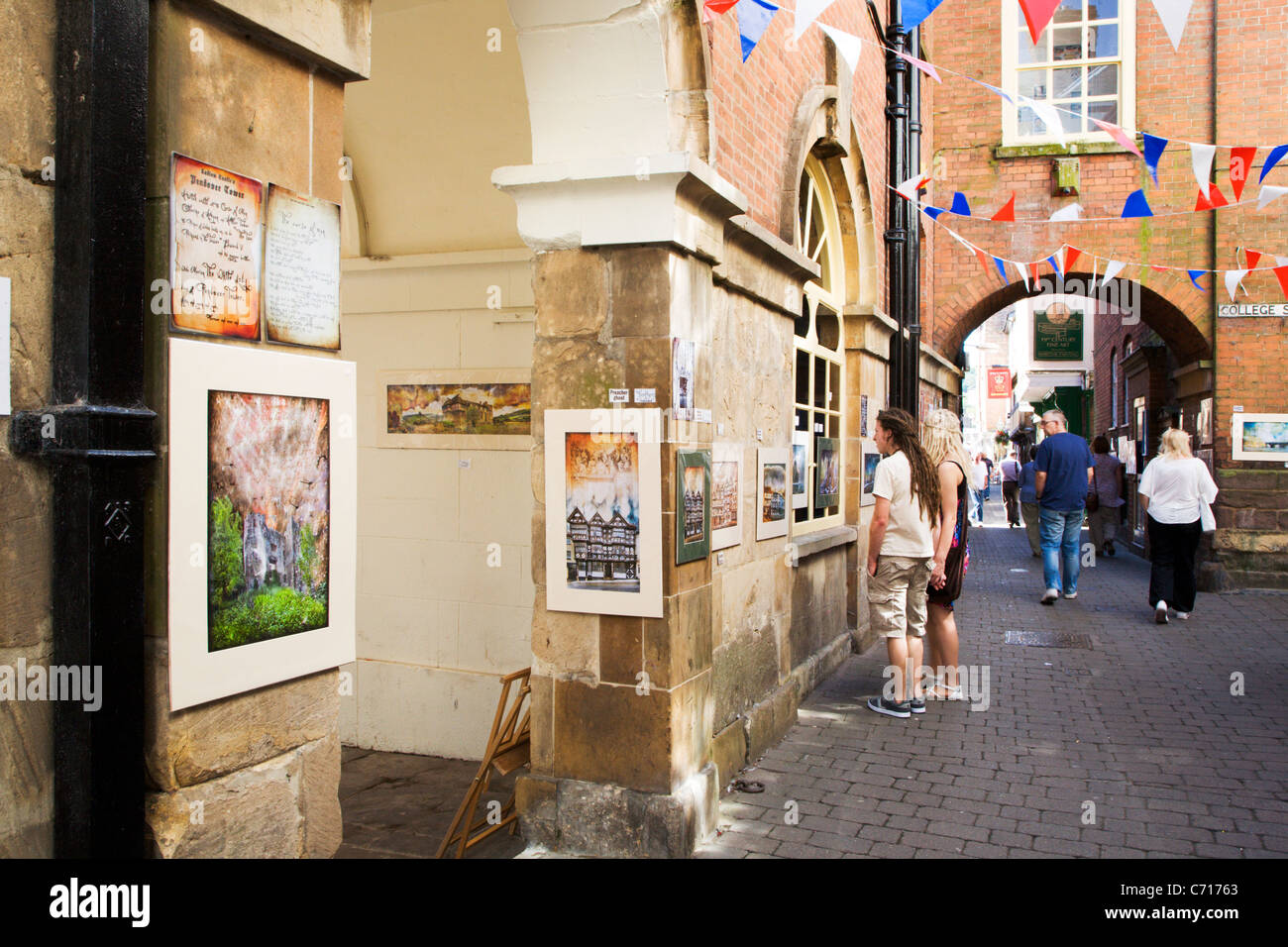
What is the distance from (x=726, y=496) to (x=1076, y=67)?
1176cm

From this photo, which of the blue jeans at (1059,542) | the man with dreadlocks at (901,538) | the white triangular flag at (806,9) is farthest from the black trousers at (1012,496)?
the white triangular flag at (806,9)

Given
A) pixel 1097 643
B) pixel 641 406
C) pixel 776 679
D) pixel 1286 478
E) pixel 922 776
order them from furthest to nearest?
pixel 1286 478, pixel 1097 643, pixel 776 679, pixel 922 776, pixel 641 406

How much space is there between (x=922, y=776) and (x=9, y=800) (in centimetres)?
418

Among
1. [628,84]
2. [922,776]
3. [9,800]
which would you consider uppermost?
[628,84]

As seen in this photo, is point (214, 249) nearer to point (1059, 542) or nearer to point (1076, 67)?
point (1059, 542)

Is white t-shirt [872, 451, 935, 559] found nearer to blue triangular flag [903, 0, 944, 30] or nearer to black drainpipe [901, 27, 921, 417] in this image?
blue triangular flag [903, 0, 944, 30]

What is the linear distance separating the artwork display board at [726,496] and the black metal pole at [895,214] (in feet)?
17.1

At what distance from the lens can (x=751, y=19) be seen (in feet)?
16.4

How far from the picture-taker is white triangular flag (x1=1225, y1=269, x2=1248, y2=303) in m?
12.4

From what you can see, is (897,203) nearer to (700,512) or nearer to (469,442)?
(469,442)

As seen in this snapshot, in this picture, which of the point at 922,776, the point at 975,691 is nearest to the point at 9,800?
the point at 922,776

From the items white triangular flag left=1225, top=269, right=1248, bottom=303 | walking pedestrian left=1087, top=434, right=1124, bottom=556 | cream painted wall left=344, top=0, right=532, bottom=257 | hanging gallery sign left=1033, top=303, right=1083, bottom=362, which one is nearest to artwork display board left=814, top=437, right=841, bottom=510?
cream painted wall left=344, top=0, right=532, bottom=257

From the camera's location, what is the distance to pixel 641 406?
172 inches

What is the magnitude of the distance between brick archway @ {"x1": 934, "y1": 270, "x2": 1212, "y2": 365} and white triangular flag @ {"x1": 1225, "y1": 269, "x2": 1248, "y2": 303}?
14.6 inches
